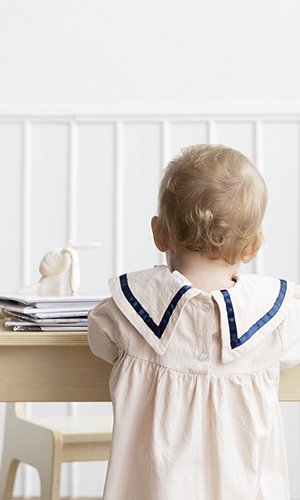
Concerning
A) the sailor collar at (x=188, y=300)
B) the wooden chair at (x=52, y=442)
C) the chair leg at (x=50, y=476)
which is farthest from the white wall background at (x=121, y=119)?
the sailor collar at (x=188, y=300)

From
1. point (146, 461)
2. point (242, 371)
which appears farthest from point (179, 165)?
point (146, 461)

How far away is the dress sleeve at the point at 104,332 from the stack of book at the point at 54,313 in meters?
0.08

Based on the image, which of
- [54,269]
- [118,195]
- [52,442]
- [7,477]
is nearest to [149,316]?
[54,269]

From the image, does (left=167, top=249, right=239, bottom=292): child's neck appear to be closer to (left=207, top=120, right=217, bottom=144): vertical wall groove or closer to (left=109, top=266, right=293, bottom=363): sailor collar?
(left=109, top=266, right=293, bottom=363): sailor collar

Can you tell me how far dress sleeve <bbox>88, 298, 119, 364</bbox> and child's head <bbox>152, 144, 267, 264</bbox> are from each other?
5.2 inches

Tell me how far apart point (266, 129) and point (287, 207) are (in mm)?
225

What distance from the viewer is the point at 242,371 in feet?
4.19

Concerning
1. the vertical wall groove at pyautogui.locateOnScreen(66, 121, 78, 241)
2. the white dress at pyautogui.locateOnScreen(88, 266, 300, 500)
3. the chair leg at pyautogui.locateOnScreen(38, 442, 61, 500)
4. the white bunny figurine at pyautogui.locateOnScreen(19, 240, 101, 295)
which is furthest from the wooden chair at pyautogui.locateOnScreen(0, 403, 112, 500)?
the white dress at pyautogui.locateOnScreen(88, 266, 300, 500)

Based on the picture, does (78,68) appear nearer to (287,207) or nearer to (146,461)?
(287,207)

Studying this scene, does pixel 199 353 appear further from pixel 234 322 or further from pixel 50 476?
pixel 50 476

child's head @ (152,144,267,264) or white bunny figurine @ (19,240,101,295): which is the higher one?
child's head @ (152,144,267,264)

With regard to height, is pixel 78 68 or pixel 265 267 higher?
pixel 78 68

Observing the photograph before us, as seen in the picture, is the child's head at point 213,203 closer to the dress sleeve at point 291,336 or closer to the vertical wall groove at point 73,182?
the dress sleeve at point 291,336

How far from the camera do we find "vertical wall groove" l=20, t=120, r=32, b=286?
8.68 feet
